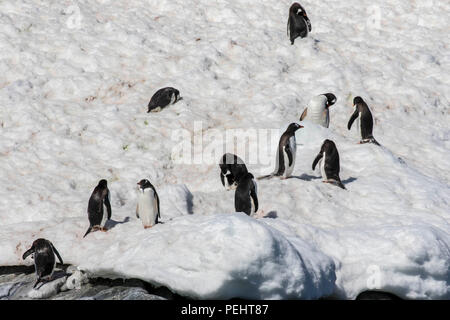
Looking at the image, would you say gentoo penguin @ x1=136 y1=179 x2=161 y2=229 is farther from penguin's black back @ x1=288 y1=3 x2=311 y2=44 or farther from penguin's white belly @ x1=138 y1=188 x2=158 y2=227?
penguin's black back @ x1=288 y1=3 x2=311 y2=44

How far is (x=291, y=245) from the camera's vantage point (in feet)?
22.9

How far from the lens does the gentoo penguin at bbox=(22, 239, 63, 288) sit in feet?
25.5

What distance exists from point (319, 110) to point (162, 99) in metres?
3.27

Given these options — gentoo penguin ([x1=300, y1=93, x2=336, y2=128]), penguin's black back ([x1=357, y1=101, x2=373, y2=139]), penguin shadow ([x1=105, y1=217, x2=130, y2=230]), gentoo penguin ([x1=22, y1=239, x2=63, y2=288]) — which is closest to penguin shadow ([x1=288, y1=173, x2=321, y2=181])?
penguin's black back ([x1=357, y1=101, x2=373, y2=139])

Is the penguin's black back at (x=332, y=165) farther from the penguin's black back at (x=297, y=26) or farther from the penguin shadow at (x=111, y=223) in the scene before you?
the penguin's black back at (x=297, y=26)

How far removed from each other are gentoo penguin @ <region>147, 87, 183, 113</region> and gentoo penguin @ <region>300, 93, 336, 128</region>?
2.77 metres

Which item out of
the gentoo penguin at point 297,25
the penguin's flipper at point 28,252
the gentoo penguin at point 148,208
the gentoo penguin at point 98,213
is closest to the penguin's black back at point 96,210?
the gentoo penguin at point 98,213

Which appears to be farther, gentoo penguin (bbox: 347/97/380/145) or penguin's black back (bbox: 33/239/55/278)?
gentoo penguin (bbox: 347/97/380/145)

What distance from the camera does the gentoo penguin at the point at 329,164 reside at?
10.2 metres

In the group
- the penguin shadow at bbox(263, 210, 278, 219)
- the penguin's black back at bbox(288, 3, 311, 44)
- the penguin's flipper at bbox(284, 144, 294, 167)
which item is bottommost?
the penguin shadow at bbox(263, 210, 278, 219)

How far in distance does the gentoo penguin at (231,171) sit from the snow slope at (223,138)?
44 cm

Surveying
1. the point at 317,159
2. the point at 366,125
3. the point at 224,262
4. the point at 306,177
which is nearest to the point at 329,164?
the point at 317,159

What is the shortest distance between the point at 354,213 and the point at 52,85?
768 cm

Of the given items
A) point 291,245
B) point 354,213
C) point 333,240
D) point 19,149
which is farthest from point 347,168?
point 19,149
